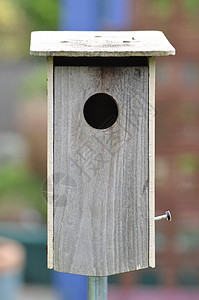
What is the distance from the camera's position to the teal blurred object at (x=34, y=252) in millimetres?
6328

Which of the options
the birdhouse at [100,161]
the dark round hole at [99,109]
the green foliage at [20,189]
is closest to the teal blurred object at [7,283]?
the green foliage at [20,189]

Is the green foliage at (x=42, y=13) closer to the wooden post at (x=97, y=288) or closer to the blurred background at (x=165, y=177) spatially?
the blurred background at (x=165, y=177)

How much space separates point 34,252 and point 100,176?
4404mm

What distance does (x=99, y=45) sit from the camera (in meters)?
2.00

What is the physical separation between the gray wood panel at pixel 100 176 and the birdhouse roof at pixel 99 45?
0.25 feet

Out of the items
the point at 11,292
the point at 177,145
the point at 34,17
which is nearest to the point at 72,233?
the point at 177,145

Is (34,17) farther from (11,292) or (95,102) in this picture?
(95,102)

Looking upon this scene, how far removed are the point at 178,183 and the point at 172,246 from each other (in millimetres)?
466

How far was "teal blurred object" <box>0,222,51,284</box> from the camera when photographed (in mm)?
6328

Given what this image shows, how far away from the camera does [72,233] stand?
2092 millimetres

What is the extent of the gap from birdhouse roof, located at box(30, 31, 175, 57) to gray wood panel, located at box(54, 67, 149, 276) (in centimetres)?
8

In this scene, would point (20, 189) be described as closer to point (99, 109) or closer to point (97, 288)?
point (99, 109)

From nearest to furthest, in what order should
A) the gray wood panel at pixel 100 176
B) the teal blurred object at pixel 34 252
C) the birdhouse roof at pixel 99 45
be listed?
the birdhouse roof at pixel 99 45, the gray wood panel at pixel 100 176, the teal blurred object at pixel 34 252

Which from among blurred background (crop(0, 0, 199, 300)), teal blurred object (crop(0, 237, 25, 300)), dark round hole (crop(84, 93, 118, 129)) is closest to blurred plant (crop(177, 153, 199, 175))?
blurred background (crop(0, 0, 199, 300))
